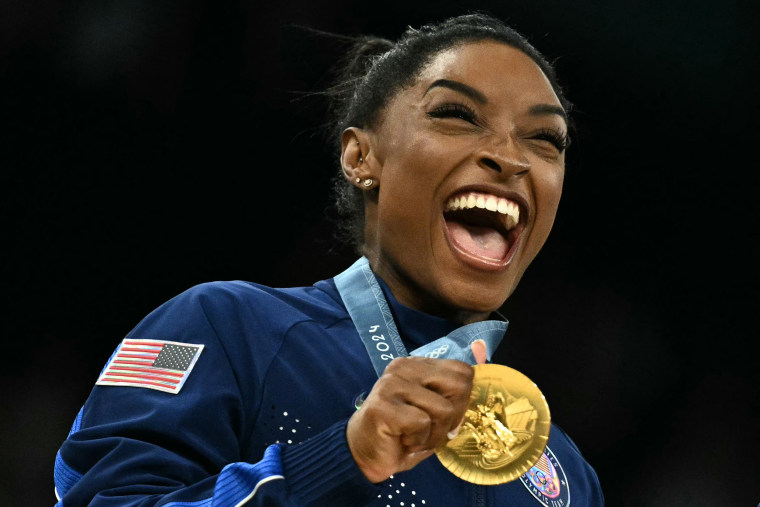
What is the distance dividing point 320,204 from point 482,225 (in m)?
1.36

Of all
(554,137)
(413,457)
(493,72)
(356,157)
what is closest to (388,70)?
(356,157)

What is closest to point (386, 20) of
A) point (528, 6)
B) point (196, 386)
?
point (528, 6)

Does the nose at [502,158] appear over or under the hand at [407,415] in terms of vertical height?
over

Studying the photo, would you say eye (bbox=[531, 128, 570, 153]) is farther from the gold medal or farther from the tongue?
the gold medal

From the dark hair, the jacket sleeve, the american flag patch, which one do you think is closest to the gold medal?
the jacket sleeve

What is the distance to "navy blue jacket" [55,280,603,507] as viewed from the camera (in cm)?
135

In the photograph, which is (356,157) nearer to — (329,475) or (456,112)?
(456,112)

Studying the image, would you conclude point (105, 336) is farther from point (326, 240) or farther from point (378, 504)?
point (378, 504)

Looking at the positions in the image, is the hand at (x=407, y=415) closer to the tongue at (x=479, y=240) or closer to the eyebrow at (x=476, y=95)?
the tongue at (x=479, y=240)

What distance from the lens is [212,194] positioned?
319 centimetres

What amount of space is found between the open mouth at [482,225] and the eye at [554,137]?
185 mm

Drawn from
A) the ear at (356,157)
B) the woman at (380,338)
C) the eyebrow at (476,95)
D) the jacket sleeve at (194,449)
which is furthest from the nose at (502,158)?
the jacket sleeve at (194,449)

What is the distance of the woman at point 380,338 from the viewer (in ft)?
4.40

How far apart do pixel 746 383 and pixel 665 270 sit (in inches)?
21.7
